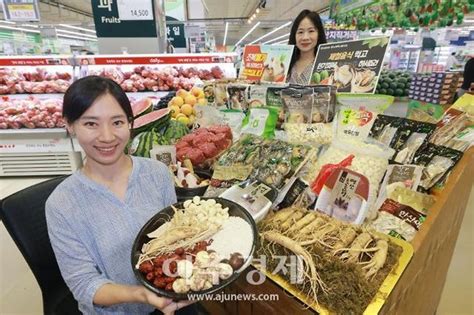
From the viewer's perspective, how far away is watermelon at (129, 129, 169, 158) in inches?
70.3

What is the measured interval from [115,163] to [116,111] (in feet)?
0.68

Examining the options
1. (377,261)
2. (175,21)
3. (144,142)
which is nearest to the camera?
(377,261)

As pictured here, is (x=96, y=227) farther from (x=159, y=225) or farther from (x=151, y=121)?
(x=151, y=121)

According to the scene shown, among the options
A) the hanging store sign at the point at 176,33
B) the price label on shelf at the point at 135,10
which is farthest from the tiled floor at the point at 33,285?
the hanging store sign at the point at 176,33

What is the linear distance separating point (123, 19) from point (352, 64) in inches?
130

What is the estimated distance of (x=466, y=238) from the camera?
9.97 feet

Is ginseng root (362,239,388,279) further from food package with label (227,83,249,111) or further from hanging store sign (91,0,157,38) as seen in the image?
hanging store sign (91,0,157,38)

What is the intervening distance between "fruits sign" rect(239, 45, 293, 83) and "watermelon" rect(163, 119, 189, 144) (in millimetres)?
775

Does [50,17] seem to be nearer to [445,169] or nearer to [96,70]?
[96,70]

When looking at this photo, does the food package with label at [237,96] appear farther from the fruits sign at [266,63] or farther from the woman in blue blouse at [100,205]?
the woman in blue blouse at [100,205]

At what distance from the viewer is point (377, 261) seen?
3.01 ft

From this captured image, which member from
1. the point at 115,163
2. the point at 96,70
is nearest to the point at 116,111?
the point at 115,163

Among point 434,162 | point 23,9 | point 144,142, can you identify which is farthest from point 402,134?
point 23,9

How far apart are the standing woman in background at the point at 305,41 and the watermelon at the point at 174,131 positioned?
116 centimetres
